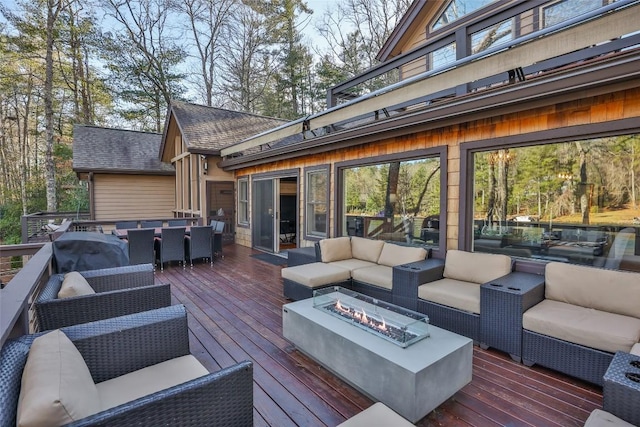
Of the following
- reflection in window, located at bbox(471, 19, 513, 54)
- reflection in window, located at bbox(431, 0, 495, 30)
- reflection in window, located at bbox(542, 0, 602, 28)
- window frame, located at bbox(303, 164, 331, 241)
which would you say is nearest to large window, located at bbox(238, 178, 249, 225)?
window frame, located at bbox(303, 164, 331, 241)

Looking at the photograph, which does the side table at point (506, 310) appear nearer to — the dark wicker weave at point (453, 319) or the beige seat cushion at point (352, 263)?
the dark wicker weave at point (453, 319)

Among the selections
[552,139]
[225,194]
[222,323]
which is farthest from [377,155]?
[225,194]

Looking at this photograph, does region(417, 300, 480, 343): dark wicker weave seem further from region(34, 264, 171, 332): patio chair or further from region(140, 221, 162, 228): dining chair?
region(140, 221, 162, 228): dining chair

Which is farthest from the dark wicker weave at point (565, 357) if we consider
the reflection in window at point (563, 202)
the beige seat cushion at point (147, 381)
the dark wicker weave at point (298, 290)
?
the beige seat cushion at point (147, 381)

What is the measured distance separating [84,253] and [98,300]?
1400 mm

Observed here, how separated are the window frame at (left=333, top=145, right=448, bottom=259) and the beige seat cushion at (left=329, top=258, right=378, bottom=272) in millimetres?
942

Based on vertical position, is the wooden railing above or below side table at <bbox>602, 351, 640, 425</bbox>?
above

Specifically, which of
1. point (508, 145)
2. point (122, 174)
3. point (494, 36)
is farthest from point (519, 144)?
point (122, 174)

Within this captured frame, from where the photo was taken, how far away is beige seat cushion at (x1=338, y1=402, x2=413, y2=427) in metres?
1.47

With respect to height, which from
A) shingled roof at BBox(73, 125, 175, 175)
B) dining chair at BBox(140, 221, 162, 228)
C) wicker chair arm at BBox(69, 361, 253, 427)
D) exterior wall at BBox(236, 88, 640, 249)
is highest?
shingled roof at BBox(73, 125, 175, 175)

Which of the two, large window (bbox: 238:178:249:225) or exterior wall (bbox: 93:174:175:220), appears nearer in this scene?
large window (bbox: 238:178:249:225)

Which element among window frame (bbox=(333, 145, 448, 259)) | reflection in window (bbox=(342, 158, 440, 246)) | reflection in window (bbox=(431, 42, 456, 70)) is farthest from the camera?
reflection in window (bbox=(431, 42, 456, 70))

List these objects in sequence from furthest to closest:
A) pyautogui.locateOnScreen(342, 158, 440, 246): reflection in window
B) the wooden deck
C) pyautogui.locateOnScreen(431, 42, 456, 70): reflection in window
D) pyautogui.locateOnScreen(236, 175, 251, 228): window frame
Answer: pyautogui.locateOnScreen(236, 175, 251, 228): window frame → pyautogui.locateOnScreen(431, 42, 456, 70): reflection in window → pyautogui.locateOnScreen(342, 158, 440, 246): reflection in window → the wooden deck

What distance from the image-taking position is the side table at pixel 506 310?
2818 millimetres
